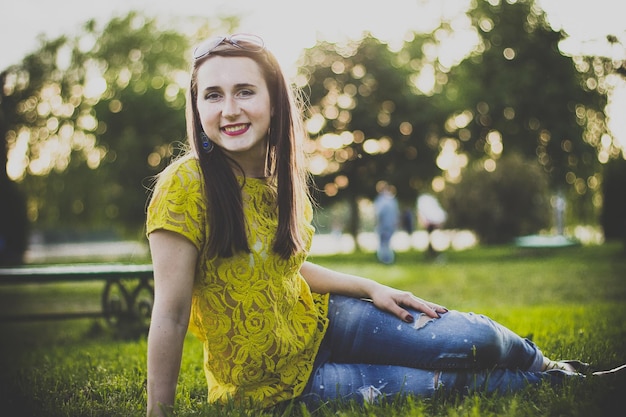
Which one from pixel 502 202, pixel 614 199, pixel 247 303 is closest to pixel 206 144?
pixel 247 303

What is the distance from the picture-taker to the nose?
84.4 inches

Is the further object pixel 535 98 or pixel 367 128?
pixel 535 98

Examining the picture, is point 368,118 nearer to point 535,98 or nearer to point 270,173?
point 535,98

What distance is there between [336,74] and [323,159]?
12.1 feet

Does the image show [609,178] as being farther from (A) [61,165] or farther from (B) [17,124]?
(B) [17,124]

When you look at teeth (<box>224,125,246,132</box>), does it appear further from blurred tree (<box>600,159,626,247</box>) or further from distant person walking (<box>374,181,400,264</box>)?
blurred tree (<box>600,159,626,247</box>)

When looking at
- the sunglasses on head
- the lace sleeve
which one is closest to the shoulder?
the lace sleeve

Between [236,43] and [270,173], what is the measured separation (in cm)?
52

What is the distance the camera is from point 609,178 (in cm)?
2225

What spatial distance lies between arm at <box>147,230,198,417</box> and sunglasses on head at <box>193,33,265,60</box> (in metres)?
0.73

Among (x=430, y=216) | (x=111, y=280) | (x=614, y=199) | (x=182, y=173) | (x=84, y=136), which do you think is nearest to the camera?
(x=182, y=173)

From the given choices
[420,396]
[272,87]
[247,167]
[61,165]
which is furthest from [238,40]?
[61,165]

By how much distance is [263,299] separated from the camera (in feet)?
6.97

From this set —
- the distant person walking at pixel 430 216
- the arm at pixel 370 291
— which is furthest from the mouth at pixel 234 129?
the distant person walking at pixel 430 216
